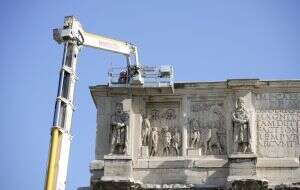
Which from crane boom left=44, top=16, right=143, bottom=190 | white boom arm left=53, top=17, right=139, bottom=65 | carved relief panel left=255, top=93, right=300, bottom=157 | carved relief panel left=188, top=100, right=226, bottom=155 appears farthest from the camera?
carved relief panel left=188, top=100, right=226, bottom=155

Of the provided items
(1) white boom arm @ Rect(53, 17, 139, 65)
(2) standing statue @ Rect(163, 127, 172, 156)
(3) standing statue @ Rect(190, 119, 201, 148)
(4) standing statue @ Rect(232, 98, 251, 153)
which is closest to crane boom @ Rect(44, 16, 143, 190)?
(1) white boom arm @ Rect(53, 17, 139, 65)

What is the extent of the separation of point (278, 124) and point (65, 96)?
662 centimetres

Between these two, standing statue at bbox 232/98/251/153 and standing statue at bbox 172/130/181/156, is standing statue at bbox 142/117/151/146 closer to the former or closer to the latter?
standing statue at bbox 172/130/181/156

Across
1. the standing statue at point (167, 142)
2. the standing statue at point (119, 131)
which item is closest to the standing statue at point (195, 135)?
the standing statue at point (167, 142)

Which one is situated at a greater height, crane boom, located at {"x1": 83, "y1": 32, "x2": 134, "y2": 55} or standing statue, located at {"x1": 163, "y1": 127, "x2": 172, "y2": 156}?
crane boom, located at {"x1": 83, "y1": 32, "x2": 134, "y2": 55}

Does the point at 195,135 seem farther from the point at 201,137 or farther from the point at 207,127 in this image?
the point at 207,127

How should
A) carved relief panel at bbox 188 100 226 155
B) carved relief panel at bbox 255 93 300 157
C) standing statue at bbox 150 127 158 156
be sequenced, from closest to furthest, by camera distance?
1. carved relief panel at bbox 255 93 300 157
2. carved relief panel at bbox 188 100 226 155
3. standing statue at bbox 150 127 158 156

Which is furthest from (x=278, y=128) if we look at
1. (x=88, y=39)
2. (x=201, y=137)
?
(x=88, y=39)

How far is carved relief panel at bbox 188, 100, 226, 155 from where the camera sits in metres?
21.9

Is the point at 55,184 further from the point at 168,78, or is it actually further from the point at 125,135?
the point at 168,78

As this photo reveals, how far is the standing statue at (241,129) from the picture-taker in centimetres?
2125

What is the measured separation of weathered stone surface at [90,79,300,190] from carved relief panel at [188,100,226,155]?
0.10ft

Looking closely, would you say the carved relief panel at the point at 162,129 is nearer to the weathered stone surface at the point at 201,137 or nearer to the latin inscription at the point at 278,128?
the weathered stone surface at the point at 201,137

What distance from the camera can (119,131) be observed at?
21.8 meters
